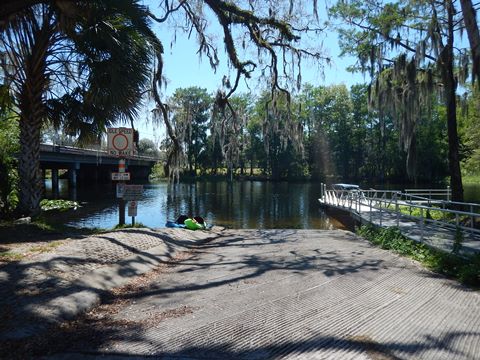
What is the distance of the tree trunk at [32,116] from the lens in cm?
1155

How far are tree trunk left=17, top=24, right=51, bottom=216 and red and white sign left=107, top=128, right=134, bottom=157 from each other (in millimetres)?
2343

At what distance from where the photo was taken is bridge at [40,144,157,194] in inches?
1335

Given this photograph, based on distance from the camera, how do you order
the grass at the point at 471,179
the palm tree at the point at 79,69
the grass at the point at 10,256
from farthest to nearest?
1. the grass at the point at 471,179
2. the palm tree at the point at 79,69
3. the grass at the point at 10,256

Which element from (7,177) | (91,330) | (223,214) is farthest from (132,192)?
(223,214)

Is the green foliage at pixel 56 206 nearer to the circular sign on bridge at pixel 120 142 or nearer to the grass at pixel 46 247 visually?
the circular sign on bridge at pixel 120 142

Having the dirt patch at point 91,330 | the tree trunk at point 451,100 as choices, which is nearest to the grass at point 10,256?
the dirt patch at point 91,330

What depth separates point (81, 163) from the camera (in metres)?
48.6

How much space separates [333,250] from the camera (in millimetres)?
9336

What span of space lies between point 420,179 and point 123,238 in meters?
68.6

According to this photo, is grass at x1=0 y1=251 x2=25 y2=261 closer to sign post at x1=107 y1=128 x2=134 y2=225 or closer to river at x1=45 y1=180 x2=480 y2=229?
sign post at x1=107 y1=128 x2=134 y2=225

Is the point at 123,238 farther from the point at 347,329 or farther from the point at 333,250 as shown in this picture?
the point at 347,329

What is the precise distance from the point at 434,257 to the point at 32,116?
10979 millimetres

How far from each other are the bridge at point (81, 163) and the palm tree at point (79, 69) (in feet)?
8.01

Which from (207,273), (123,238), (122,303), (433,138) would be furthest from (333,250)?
(433,138)
